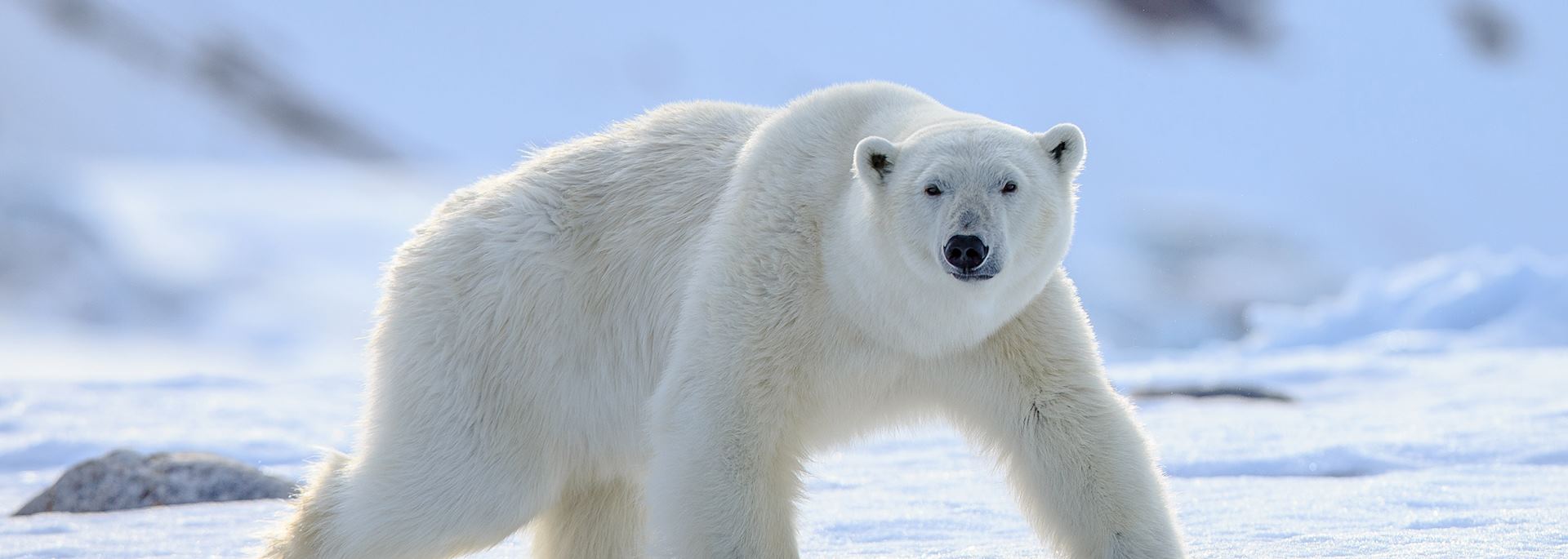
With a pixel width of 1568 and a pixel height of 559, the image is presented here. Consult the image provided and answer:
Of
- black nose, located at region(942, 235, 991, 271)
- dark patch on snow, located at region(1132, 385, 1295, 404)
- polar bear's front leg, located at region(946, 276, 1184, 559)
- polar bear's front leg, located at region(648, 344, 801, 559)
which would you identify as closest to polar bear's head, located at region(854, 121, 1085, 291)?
black nose, located at region(942, 235, 991, 271)

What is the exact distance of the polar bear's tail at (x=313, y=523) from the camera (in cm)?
361

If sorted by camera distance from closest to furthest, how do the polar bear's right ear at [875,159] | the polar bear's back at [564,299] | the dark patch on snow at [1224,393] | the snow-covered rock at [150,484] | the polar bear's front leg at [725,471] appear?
the polar bear's right ear at [875,159] → the polar bear's front leg at [725,471] → the polar bear's back at [564,299] → the snow-covered rock at [150,484] → the dark patch on snow at [1224,393]

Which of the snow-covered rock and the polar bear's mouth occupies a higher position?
the snow-covered rock

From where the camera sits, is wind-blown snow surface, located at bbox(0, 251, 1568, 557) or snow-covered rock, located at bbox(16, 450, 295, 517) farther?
snow-covered rock, located at bbox(16, 450, 295, 517)

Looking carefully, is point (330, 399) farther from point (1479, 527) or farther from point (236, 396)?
point (1479, 527)

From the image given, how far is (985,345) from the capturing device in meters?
3.09

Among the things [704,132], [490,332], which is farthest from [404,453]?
[704,132]

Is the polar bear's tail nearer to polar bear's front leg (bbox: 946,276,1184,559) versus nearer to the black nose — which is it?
polar bear's front leg (bbox: 946,276,1184,559)

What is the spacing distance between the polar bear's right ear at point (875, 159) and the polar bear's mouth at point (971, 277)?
11.3 inches

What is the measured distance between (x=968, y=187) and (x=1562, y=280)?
1133cm

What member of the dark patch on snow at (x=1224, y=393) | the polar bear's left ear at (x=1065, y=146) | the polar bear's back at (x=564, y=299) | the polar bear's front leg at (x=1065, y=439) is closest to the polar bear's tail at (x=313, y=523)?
the polar bear's back at (x=564, y=299)

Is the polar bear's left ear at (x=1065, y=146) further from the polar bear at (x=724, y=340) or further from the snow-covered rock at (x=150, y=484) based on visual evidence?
the snow-covered rock at (x=150, y=484)

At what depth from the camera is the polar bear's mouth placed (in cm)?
272

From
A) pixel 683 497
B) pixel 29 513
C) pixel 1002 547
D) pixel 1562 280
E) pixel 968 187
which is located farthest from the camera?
pixel 1562 280
